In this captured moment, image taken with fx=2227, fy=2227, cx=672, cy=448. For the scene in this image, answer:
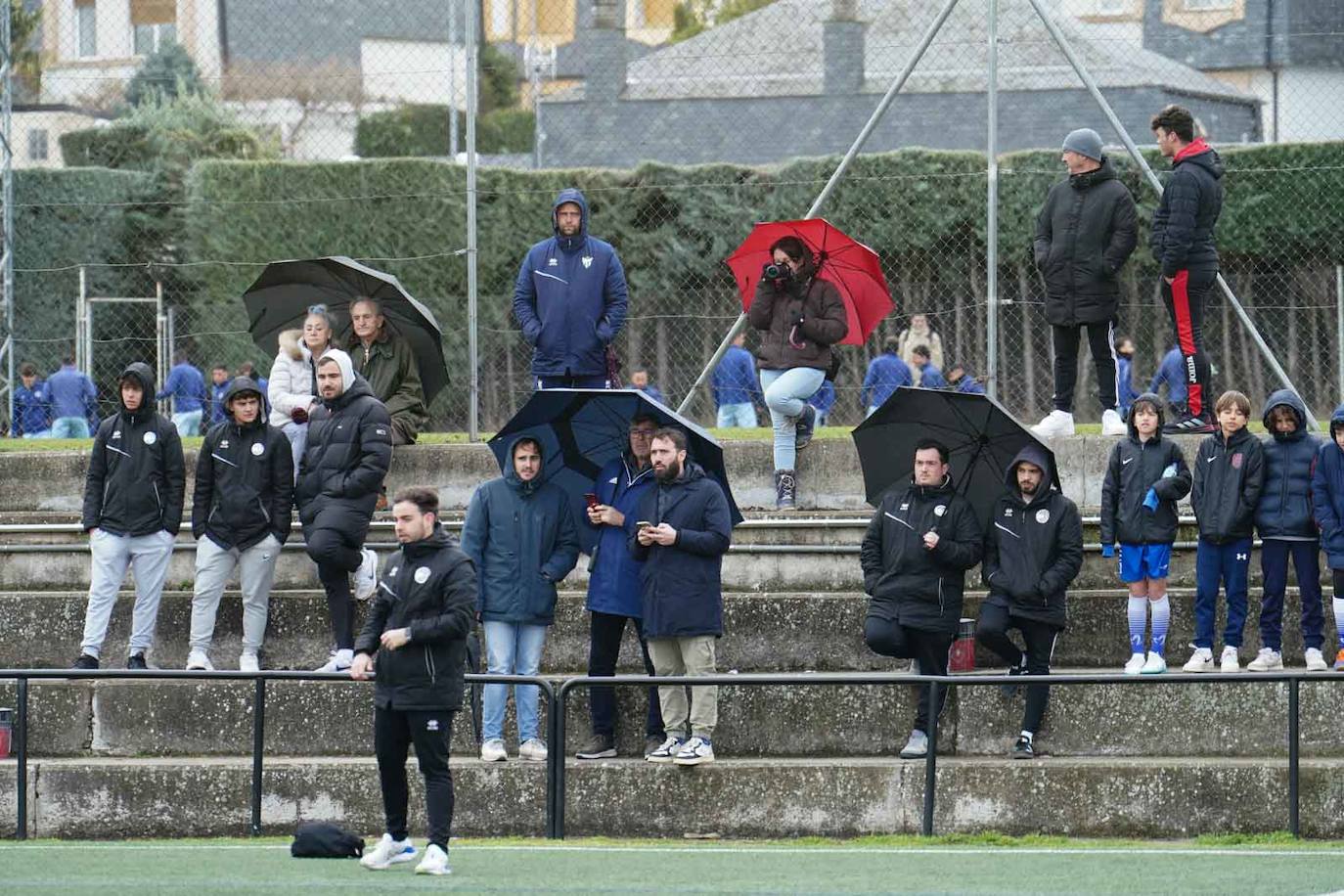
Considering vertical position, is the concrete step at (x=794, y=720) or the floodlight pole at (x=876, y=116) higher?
the floodlight pole at (x=876, y=116)

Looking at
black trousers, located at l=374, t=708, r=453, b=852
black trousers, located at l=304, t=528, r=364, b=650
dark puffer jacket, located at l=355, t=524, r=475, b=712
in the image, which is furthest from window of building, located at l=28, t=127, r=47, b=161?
black trousers, located at l=374, t=708, r=453, b=852

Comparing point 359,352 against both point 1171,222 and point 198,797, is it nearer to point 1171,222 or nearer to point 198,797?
point 198,797

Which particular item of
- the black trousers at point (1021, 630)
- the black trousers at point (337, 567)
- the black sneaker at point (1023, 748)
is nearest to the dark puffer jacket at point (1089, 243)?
the black trousers at point (1021, 630)

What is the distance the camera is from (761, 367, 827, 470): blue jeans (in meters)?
13.2

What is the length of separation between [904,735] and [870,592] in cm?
77

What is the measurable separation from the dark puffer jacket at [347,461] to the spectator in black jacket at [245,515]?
23 centimetres

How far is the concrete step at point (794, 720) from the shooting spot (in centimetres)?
1137

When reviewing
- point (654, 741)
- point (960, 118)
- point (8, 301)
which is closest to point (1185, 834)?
point (654, 741)

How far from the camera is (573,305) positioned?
13.6 meters

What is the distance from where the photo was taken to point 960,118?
32562mm

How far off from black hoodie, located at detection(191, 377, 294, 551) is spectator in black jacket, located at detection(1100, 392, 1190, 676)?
14.9ft

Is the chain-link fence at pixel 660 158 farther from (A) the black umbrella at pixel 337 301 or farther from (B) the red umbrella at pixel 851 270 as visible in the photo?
(B) the red umbrella at pixel 851 270

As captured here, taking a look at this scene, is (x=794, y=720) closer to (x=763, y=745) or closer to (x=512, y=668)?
(x=763, y=745)

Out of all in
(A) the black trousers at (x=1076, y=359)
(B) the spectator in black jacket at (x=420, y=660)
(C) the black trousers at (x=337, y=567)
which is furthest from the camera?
(A) the black trousers at (x=1076, y=359)
